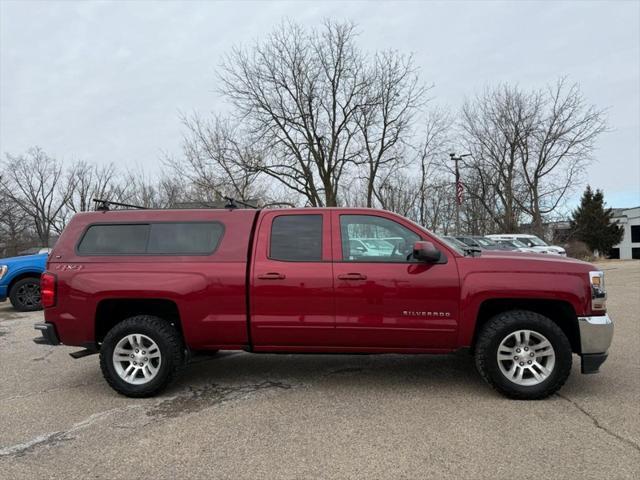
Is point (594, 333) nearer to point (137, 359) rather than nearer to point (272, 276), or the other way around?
point (272, 276)

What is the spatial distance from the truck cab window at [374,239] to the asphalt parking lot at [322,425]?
1.33 meters

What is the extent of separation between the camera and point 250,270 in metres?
4.71

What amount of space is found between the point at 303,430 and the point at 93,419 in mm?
1863

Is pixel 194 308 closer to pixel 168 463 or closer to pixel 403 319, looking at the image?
pixel 168 463

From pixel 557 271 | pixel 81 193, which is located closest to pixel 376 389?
pixel 557 271

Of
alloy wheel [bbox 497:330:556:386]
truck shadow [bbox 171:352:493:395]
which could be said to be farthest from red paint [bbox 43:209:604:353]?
truck shadow [bbox 171:352:493:395]

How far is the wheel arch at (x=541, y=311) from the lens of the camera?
15.2 feet

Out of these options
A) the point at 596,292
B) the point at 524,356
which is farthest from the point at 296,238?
the point at 596,292

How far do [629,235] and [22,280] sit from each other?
53977mm

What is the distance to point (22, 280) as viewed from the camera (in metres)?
11.0

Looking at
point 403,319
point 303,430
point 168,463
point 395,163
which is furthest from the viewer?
point 395,163

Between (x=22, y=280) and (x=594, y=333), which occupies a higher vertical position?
(x=22, y=280)

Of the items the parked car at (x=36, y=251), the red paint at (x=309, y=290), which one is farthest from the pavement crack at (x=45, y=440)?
the parked car at (x=36, y=251)

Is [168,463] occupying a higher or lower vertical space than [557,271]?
lower
